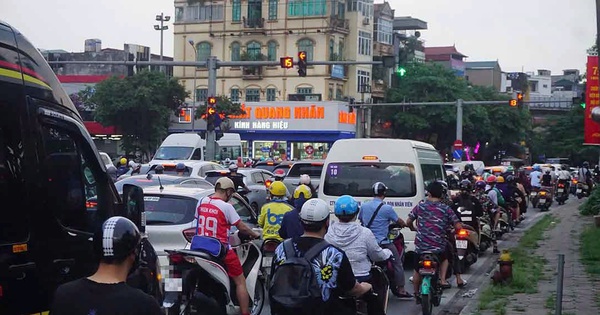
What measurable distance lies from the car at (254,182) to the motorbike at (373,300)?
1370 centimetres

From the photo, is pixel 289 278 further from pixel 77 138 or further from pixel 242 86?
pixel 242 86

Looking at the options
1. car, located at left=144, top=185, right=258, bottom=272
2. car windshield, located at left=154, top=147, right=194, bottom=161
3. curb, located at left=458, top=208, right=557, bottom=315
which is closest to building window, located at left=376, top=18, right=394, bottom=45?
car windshield, located at left=154, top=147, right=194, bottom=161

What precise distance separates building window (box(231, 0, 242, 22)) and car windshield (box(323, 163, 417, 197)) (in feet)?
195

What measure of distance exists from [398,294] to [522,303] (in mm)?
1743

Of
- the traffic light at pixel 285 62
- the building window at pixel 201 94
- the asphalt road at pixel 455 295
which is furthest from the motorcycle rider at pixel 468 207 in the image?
the building window at pixel 201 94

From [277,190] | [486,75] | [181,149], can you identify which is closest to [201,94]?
[181,149]

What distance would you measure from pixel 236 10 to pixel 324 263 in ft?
231

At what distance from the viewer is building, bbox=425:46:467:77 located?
10806 cm

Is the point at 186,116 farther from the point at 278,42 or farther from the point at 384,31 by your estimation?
the point at 384,31

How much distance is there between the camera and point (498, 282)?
47.7ft

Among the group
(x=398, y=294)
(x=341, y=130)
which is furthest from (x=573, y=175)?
(x=398, y=294)

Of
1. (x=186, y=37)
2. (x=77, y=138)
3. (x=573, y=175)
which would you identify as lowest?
(x=573, y=175)

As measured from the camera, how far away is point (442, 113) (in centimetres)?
7112

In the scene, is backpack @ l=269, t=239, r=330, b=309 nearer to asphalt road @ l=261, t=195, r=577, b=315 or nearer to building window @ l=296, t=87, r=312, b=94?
asphalt road @ l=261, t=195, r=577, b=315
